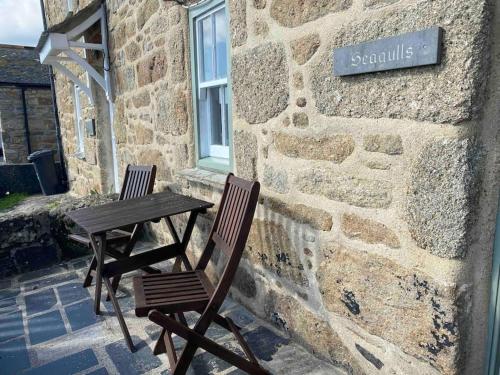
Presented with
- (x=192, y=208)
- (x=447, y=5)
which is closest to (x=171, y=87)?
(x=192, y=208)

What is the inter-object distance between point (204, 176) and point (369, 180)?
59.4 inches

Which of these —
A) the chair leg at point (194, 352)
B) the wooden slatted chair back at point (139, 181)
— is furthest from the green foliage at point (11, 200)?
the chair leg at point (194, 352)

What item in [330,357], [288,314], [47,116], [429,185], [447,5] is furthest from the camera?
[47,116]

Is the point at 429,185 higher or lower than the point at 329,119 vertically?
lower

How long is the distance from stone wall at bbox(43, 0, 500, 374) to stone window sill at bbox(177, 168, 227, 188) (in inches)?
0.8

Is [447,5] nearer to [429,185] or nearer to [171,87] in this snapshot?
[429,185]

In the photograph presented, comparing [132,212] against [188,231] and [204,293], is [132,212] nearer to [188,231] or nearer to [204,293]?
[188,231]

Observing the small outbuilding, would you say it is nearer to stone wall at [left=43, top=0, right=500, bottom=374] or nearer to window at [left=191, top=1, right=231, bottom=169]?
window at [left=191, top=1, right=231, bottom=169]

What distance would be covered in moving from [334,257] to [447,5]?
1167 millimetres

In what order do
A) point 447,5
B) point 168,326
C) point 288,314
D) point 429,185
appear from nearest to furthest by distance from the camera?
point 447,5, point 429,185, point 168,326, point 288,314

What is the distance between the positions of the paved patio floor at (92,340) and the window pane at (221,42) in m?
1.74

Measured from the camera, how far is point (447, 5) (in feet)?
4.32

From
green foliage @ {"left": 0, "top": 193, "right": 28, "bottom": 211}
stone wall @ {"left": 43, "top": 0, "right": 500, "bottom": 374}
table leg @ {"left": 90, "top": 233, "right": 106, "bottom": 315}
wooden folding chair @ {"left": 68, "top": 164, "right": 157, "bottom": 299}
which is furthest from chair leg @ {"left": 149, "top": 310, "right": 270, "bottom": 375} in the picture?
green foliage @ {"left": 0, "top": 193, "right": 28, "bottom": 211}

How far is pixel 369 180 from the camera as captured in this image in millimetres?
1654
